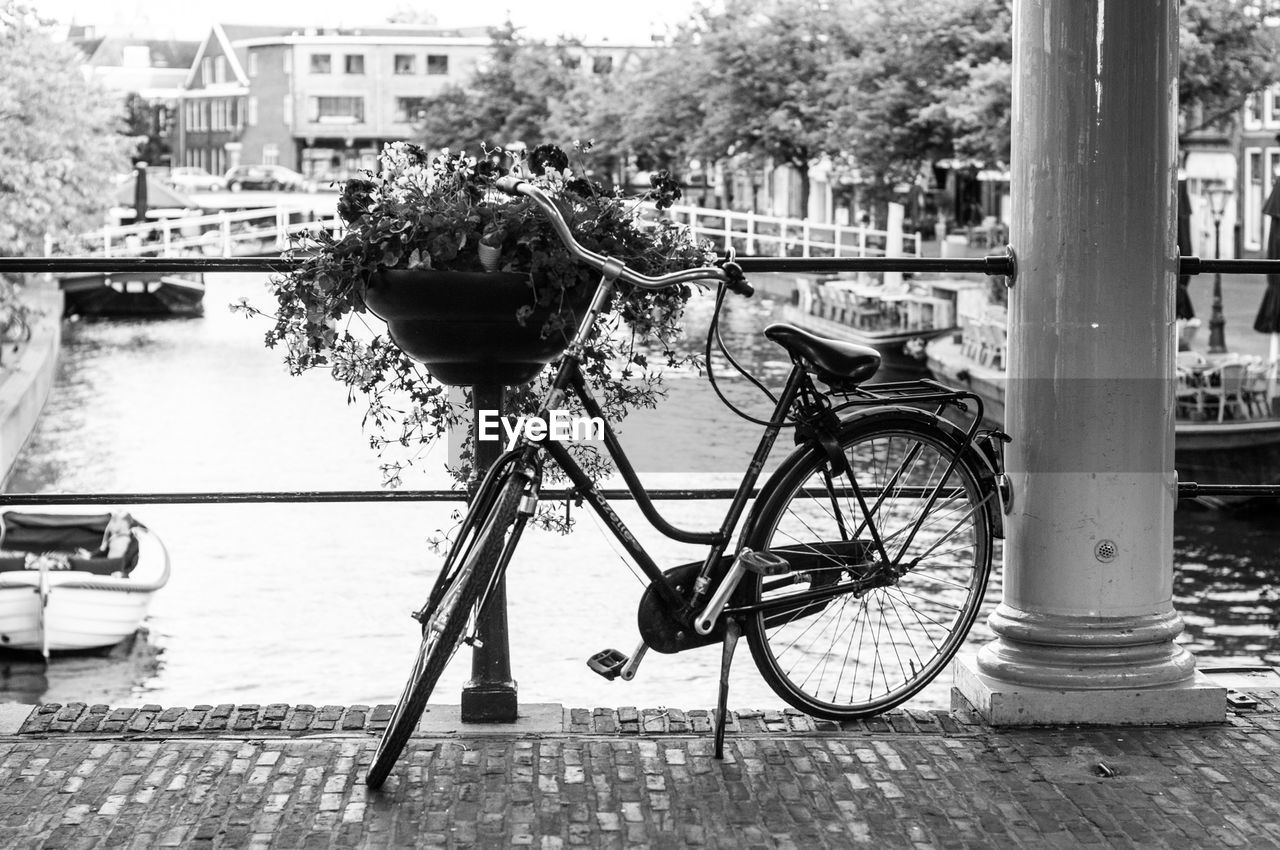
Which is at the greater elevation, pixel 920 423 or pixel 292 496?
pixel 920 423

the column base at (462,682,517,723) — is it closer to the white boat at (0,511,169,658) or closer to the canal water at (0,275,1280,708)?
the canal water at (0,275,1280,708)

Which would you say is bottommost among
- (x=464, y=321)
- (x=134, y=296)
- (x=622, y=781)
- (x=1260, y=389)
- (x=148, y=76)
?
(x=622, y=781)

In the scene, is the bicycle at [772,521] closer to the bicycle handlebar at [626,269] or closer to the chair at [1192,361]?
the bicycle handlebar at [626,269]

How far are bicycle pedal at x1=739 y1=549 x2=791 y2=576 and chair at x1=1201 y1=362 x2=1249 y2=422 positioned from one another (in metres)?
21.2

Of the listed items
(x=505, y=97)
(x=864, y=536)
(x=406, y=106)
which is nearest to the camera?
(x=864, y=536)

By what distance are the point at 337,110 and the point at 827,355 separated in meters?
108

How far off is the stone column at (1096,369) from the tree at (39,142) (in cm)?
3310

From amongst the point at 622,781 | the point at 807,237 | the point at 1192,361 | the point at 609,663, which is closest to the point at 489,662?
the point at 609,663

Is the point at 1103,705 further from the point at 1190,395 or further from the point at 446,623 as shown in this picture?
the point at 1190,395

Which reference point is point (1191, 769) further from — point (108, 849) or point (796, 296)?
point (796, 296)

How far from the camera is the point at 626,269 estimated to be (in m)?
3.77

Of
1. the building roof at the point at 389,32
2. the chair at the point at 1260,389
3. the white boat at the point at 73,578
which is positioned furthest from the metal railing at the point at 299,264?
the building roof at the point at 389,32

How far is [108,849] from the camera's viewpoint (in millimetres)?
3381

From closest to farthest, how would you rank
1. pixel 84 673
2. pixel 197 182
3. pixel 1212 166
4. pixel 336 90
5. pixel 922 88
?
pixel 84 673, pixel 1212 166, pixel 922 88, pixel 197 182, pixel 336 90
